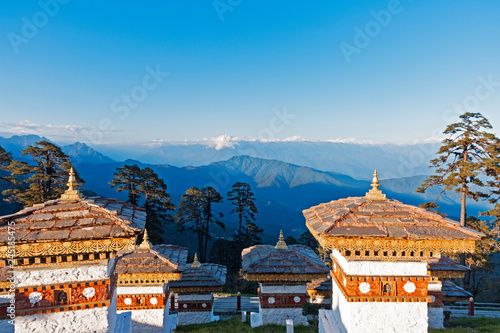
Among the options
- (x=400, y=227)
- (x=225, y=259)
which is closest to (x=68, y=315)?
(x=400, y=227)

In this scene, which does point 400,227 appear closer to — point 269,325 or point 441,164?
point 269,325

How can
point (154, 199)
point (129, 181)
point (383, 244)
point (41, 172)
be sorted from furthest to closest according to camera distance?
point (154, 199) → point (129, 181) → point (41, 172) → point (383, 244)

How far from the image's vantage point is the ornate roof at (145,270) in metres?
8.98

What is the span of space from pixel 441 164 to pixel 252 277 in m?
16.4

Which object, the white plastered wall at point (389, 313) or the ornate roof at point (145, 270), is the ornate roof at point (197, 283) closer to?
the ornate roof at point (145, 270)

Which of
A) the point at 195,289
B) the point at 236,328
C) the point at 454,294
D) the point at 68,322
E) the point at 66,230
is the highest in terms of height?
the point at 66,230

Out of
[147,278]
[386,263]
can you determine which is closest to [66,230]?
[147,278]

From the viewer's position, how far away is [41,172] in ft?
66.3

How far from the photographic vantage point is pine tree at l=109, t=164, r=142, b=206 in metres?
22.9

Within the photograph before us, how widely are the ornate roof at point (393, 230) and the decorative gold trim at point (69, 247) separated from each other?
3878 millimetres

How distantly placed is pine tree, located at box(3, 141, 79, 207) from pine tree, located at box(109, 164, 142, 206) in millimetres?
3069

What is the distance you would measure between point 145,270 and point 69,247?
15.3ft

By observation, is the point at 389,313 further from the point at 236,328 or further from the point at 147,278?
the point at 147,278

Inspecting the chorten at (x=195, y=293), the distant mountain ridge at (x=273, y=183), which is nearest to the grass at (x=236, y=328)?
the chorten at (x=195, y=293)
